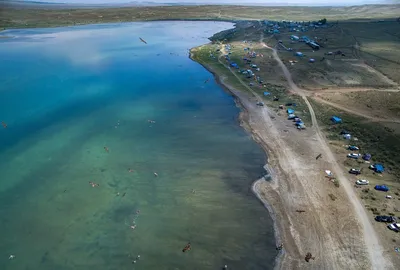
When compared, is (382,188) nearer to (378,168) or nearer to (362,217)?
(378,168)

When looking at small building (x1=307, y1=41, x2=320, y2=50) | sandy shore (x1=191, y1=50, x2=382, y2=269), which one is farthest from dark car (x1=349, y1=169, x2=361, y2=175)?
small building (x1=307, y1=41, x2=320, y2=50)

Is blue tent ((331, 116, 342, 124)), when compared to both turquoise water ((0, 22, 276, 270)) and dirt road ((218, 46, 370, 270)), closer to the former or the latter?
dirt road ((218, 46, 370, 270))

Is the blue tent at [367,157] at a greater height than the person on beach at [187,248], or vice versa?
the blue tent at [367,157]

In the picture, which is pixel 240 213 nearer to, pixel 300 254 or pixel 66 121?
pixel 300 254

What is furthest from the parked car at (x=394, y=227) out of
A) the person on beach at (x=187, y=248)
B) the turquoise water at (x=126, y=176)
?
the person on beach at (x=187, y=248)

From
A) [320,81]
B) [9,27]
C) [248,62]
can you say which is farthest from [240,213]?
[9,27]

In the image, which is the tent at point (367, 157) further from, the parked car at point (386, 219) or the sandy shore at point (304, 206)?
the parked car at point (386, 219)
